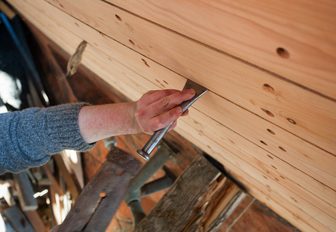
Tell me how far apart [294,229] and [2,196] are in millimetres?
2572

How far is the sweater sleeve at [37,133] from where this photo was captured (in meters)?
1.30

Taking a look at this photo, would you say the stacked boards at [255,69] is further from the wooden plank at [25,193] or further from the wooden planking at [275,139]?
the wooden plank at [25,193]

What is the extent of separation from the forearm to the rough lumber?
0.61m

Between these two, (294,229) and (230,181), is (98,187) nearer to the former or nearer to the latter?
(230,181)

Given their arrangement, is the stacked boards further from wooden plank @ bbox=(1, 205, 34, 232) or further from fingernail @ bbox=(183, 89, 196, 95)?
wooden plank @ bbox=(1, 205, 34, 232)

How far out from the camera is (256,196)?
1973mm

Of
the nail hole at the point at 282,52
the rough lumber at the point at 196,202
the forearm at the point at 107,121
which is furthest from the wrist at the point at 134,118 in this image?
the rough lumber at the point at 196,202

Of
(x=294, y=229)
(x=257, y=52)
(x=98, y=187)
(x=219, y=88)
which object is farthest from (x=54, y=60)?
(x=257, y=52)

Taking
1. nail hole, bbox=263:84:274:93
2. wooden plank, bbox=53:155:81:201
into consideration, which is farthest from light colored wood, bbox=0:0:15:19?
nail hole, bbox=263:84:274:93

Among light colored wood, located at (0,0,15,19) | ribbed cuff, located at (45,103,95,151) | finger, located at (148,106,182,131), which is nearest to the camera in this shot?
finger, located at (148,106,182,131)

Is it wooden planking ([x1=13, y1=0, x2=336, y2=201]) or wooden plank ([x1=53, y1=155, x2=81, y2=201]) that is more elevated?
wooden planking ([x1=13, y1=0, x2=336, y2=201])

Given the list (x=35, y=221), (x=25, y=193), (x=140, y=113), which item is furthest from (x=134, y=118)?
(x=35, y=221)

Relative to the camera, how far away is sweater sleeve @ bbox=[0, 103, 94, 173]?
1303 mm

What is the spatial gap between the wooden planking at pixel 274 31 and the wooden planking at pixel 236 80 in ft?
0.12
